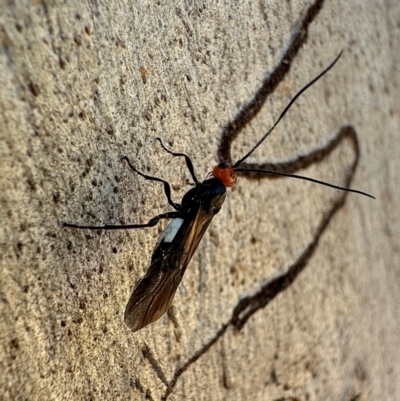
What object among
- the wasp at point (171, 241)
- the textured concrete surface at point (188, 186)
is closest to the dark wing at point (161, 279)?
the wasp at point (171, 241)

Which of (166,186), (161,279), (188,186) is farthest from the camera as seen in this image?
(188,186)

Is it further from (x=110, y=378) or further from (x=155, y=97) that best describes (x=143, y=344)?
(x=155, y=97)

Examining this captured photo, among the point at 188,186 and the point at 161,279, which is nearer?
the point at 161,279

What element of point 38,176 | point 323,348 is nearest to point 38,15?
point 38,176

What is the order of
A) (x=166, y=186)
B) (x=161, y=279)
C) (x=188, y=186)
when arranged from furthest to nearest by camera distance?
1. (x=188, y=186)
2. (x=166, y=186)
3. (x=161, y=279)

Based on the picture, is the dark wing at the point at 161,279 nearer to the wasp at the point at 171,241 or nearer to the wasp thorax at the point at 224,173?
the wasp at the point at 171,241

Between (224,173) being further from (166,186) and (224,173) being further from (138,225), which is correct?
(138,225)

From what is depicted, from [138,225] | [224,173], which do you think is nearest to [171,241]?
[138,225]
